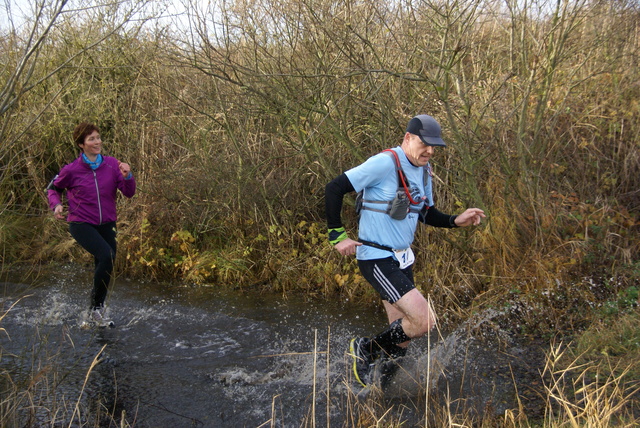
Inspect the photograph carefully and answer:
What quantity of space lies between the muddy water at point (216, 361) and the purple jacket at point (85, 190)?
96 centimetres

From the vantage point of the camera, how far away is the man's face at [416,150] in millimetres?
4707

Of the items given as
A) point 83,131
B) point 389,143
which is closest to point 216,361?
point 83,131

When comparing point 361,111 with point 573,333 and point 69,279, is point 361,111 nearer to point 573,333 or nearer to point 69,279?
point 573,333

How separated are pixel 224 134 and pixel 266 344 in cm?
400

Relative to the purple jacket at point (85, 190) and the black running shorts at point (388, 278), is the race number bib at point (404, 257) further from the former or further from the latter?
the purple jacket at point (85, 190)

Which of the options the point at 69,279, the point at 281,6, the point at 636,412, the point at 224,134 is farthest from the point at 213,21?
the point at 636,412

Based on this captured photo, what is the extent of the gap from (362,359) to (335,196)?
1.35 metres

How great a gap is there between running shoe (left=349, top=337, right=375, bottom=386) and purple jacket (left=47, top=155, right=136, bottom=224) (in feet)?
10.3

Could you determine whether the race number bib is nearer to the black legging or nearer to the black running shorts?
the black running shorts

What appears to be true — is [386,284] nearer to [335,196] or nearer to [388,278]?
[388,278]

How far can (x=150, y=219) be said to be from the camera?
10.7 meters

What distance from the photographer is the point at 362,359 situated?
520 centimetres

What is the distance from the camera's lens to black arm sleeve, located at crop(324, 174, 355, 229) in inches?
186

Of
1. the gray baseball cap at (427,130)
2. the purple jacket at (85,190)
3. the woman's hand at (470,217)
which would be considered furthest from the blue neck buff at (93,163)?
the woman's hand at (470,217)
